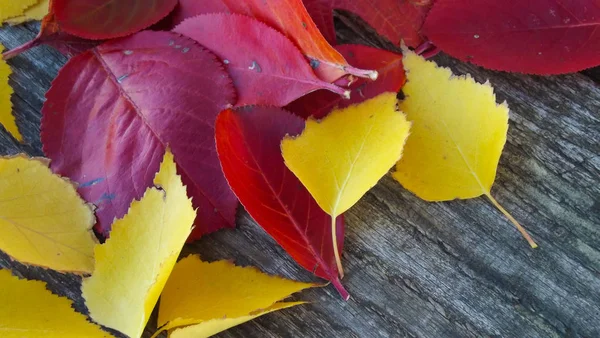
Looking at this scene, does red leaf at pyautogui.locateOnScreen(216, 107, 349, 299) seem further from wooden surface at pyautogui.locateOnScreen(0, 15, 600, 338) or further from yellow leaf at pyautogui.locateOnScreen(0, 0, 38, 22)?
yellow leaf at pyautogui.locateOnScreen(0, 0, 38, 22)

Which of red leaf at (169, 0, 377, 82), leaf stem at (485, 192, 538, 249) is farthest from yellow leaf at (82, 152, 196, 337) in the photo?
leaf stem at (485, 192, 538, 249)

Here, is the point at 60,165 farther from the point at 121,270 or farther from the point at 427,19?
the point at 427,19

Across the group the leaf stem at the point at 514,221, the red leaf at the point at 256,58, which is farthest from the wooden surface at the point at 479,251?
the red leaf at the point at 256,58

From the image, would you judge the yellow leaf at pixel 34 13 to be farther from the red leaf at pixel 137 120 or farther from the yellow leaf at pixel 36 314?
the yellow leaf at pixel 36 314

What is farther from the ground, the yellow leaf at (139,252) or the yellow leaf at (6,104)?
the yellow leaf at (6,104)

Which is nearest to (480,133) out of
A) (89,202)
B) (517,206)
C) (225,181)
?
(517,206)

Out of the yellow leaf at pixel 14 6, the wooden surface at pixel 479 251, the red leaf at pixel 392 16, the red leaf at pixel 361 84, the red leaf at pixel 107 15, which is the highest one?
the yellow leaf at pixel 14 6
